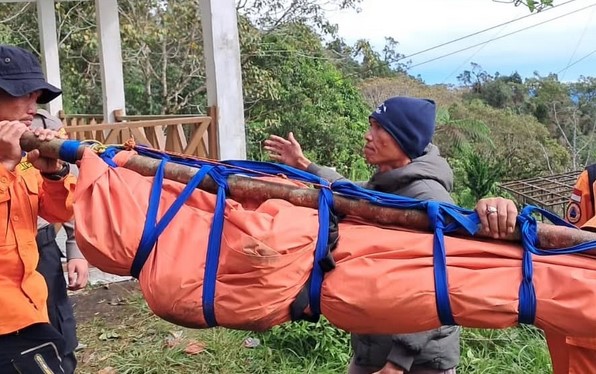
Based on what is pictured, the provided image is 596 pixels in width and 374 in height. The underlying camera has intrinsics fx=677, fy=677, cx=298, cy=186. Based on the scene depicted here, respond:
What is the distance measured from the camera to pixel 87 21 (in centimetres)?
1344

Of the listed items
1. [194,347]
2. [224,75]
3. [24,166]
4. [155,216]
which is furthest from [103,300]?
[155,216]

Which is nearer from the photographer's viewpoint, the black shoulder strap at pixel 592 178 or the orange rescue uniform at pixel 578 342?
the orange rescue uniform at pixel 578 342

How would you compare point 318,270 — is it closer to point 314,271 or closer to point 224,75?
point 314,271

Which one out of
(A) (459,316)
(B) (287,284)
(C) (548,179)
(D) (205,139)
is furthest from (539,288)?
(C) (548,179)

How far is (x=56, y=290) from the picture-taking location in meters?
2.44

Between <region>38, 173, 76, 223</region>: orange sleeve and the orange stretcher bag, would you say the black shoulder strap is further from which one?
<region>38, 173, 76, 223</region>: orange sleeve

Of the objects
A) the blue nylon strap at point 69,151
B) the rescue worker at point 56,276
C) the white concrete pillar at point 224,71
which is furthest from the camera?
the white concrete pillar at point 224,71

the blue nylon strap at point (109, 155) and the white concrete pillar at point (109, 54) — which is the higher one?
the white concrete pillar at point (109, 54)

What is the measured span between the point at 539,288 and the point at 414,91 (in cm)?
1550

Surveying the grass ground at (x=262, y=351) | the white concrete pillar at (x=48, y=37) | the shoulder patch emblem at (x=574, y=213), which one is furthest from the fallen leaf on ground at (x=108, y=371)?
the white concrete pillar at (x=48, y=37)

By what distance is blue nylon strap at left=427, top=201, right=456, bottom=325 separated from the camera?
4.55 feet

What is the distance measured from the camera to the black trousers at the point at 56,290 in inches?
94.3

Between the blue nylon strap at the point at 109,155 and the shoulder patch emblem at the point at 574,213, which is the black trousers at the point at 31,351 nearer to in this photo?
the blue nylon strap at the point at 109,155

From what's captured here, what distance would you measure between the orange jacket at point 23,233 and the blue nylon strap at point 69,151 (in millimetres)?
302
